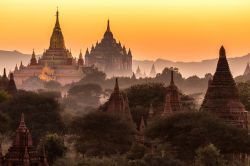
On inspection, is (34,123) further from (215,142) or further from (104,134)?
(215,142)

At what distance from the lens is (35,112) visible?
62250 mm

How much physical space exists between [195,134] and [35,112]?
1992 cm

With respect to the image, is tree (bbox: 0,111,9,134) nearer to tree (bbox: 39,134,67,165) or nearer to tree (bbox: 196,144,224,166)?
tree (bbox: 39,134,67,165)

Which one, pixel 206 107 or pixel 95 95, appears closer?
pixel 206 107

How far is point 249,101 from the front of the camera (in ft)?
200

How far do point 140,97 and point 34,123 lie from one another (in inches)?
372

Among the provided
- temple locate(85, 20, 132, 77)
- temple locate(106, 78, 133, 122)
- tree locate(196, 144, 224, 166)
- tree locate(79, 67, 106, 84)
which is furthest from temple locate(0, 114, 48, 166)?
temple locate(85, 20, 132, 77)

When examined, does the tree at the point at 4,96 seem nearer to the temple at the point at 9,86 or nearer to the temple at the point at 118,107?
the temple at the point at 9,86

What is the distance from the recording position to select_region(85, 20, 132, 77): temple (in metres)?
183

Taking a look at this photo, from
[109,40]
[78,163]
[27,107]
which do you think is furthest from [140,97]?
[109,40]

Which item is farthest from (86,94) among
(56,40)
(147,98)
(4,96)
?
(147,98)

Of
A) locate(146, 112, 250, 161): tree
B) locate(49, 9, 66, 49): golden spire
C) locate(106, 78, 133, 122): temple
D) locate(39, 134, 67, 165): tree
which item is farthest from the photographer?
locate(49, 9, 66, 49): golden spire

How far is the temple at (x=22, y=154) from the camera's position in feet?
101

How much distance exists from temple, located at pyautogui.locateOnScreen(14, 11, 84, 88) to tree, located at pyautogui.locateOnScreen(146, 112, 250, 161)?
97.0 meters
